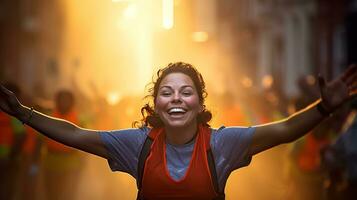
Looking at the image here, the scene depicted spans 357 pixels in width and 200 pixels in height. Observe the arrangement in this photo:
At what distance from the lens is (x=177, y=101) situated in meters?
6.09

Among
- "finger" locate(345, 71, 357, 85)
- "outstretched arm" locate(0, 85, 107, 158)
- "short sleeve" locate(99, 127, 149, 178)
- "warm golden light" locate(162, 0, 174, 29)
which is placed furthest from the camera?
"warm golden light" locate(162, 0, 174, 29)

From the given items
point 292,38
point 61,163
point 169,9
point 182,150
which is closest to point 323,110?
point 182,150

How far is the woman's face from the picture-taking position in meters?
6.06

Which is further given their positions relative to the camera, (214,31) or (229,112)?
(214,31)

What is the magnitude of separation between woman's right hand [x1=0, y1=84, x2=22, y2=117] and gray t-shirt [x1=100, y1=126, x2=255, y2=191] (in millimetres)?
530

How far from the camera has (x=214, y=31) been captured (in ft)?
240

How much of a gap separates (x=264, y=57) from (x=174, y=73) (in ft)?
152

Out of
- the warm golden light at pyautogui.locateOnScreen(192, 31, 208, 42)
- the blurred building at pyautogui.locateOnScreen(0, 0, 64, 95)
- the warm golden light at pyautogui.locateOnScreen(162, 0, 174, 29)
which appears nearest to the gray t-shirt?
the warm golden light at pyautogui.locateOnScreen(162, 0, 174, 29)

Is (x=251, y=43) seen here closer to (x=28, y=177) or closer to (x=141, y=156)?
(x=28, y=177)

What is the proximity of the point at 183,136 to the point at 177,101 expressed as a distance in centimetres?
20

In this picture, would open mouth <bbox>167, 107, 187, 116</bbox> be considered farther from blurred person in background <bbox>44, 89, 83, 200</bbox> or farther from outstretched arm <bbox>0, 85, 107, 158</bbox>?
blurred person in background <bbox>44, 89, 83, 200</bbox>

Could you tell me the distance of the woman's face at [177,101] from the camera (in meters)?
6.06

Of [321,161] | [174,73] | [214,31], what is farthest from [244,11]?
[174,73]

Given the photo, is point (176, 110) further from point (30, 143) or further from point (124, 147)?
point (30, 143)
